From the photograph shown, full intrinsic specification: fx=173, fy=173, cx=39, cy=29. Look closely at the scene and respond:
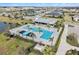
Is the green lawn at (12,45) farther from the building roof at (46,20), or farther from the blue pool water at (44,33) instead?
the building roof at (46,20)

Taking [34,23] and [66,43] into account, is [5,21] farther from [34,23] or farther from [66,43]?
[66,43]

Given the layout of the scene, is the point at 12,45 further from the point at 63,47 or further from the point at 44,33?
the point at 63,47

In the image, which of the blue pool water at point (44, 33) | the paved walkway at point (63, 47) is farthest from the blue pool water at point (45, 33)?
the paved walkway at point (63, 47)

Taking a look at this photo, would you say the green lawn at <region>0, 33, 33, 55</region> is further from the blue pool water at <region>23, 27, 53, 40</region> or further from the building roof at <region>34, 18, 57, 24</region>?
the building roof at <region>34, 18, 57, 24</region>

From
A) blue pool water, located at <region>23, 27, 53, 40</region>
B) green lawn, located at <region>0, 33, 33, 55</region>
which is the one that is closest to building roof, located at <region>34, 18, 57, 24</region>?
blue pool water, located at <region>23, 27, 53, 40</region>

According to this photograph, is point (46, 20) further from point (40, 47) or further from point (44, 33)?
point (40, 47)

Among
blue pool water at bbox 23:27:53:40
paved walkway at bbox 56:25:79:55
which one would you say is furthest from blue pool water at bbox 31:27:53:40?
paved walkway at bbox 56:25:79:55

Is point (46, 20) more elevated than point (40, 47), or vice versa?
point (46, 20)

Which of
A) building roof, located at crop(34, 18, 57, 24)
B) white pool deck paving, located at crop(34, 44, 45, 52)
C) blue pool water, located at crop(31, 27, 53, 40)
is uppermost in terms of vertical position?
building roof, located at crop(34, 18, 57, 24)

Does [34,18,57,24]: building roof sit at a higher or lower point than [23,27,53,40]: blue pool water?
higher

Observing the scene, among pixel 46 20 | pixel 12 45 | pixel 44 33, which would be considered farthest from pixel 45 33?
pixel 12 45
